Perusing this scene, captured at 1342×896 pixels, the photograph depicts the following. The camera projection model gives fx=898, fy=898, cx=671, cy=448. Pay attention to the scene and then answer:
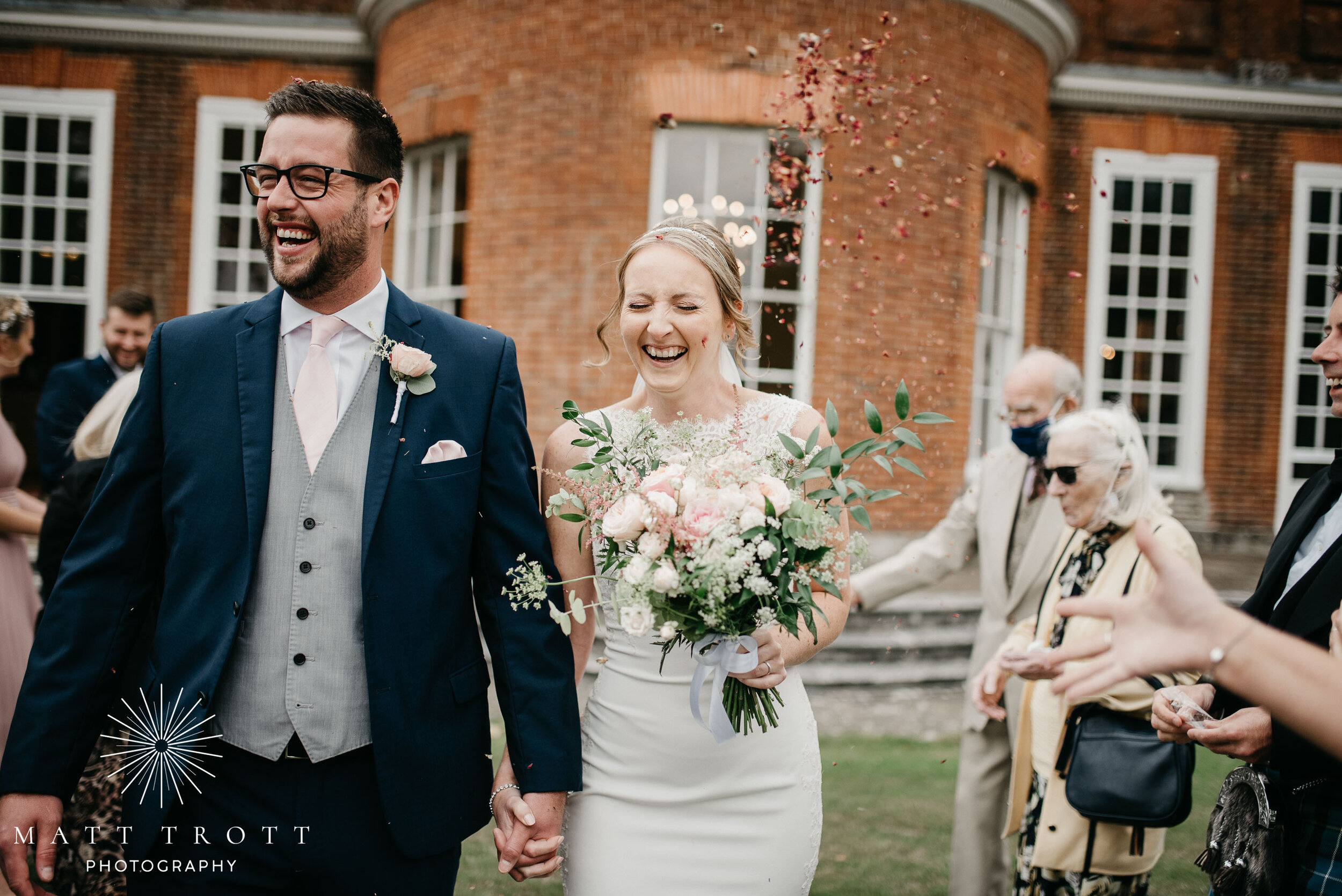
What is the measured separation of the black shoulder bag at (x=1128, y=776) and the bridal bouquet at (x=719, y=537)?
3.89ft

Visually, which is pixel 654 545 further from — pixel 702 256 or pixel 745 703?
pixel 702 256

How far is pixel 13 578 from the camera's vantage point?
3.60m

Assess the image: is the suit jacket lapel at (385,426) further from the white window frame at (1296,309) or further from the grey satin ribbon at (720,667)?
the white window frame at (1296,309)

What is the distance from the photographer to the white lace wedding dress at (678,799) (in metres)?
2.43

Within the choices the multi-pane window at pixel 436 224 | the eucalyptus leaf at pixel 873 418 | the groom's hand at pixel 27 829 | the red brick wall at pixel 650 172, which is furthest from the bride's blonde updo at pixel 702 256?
the multi-pane window at pixel 436 224

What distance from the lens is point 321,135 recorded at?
218cm

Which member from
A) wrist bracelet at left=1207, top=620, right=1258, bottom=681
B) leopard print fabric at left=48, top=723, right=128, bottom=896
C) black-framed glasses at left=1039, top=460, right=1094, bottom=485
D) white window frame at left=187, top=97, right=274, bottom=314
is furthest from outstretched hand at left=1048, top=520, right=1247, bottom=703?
white window frame at left=187, top=97, right=274, bottom=314

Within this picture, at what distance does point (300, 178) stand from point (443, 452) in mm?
744

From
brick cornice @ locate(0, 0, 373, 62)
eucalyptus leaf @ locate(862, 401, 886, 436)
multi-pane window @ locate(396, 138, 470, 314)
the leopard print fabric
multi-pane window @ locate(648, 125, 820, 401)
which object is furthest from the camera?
brick cornice @ locate(0, 0, 373, 62)

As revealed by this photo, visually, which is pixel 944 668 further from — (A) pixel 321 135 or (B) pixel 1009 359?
(A) pixel 321 135

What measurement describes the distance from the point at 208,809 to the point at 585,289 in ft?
21.3

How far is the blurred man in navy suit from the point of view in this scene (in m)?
4.71

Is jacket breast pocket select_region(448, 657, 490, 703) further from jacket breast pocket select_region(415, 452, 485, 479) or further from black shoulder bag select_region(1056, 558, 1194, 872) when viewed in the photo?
black shoulder bag select_region(1056, 558, 1194, 872)

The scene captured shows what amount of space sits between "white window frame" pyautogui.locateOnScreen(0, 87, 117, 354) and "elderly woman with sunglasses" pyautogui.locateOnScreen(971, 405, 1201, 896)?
10.9 m
